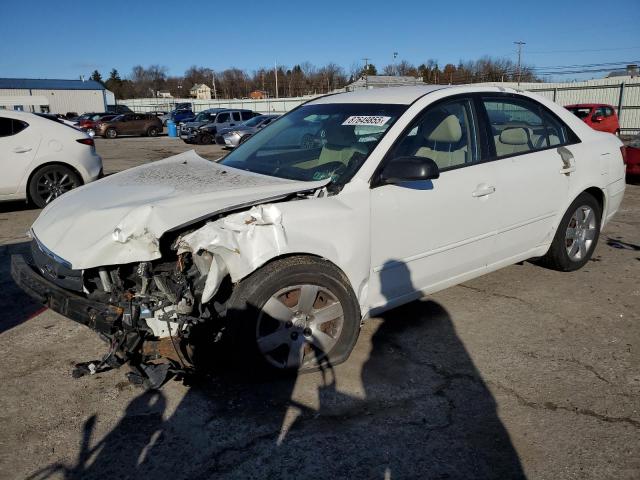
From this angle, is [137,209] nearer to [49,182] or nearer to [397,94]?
[397,94]

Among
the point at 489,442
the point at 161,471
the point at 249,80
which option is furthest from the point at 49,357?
the point at 249,80

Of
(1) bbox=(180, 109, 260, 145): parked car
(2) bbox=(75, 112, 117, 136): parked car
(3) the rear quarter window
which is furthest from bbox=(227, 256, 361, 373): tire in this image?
(2) bbox=(75, 112, 117, 136): parked car

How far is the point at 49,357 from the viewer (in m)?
3.52

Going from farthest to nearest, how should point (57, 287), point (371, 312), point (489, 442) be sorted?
1. point (371, 312)
2. point (57, 287)
3. point (489, 442)

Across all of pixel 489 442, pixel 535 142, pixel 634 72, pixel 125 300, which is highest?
pixel 634 72

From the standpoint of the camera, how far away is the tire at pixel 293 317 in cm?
280

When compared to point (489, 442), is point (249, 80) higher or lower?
higher

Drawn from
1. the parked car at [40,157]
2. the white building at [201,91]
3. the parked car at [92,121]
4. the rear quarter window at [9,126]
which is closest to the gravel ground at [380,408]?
the parked car at [40,157]

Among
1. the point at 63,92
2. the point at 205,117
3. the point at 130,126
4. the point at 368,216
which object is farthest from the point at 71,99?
the point at 368,216

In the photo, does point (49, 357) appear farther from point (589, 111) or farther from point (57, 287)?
point (589, 111)

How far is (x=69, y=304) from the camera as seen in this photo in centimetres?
286

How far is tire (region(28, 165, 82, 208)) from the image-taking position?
788 cm

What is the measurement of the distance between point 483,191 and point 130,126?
1261 inches

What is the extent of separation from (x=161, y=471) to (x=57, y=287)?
1257 mm
